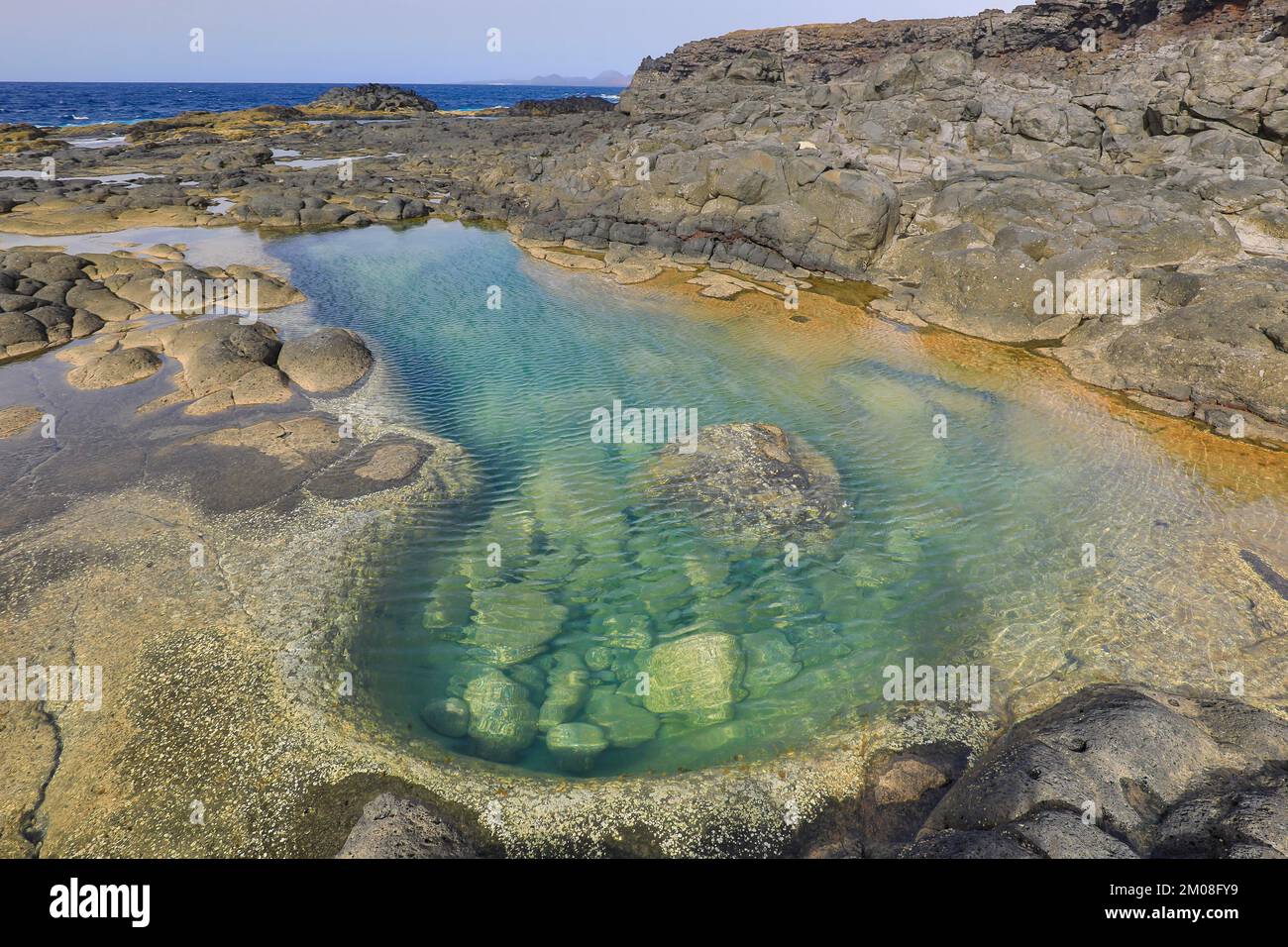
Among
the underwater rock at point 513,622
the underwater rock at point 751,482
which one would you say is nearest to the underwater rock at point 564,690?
the underwater rock at point 513,622

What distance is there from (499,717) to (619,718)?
1940mm

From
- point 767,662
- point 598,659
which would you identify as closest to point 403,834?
point 598,659

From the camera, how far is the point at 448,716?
1063cm

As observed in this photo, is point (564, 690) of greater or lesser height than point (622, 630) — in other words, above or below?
below

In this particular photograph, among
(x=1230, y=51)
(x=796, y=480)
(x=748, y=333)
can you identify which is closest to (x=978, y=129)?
(x=1230, y=51)

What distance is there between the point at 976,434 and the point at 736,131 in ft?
120

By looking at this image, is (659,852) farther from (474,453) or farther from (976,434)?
(976,434)

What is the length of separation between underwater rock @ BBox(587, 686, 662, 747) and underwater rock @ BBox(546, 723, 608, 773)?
18 cm

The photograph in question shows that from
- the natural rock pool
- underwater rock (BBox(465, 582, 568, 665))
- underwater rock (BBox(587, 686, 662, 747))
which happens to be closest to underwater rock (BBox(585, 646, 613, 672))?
the natural rock pool

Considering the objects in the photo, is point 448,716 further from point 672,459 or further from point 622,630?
point 672,459

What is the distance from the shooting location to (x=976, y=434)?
62.4 ft

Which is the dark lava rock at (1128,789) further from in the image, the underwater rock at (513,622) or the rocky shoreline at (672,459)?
the underwater rock at (513,622)

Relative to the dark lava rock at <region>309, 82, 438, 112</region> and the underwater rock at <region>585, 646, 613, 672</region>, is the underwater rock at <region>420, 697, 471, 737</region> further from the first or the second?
the dark lava rock at <region>309, 82, 438, 112</region>

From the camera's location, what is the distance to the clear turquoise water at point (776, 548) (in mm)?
11391
